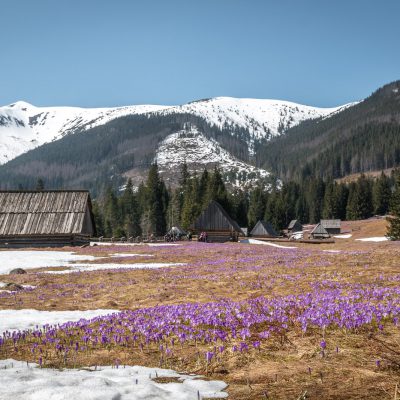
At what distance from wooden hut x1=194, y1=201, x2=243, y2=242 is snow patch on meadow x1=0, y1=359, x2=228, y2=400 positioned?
6809 centimetres

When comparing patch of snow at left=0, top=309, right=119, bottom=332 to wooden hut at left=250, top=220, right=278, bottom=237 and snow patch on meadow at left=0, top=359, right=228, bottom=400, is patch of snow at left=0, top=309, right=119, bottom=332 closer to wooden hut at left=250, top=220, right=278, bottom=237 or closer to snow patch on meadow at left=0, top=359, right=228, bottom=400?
snow patch on meadow at left=0, top=359, right=228, bottom=400

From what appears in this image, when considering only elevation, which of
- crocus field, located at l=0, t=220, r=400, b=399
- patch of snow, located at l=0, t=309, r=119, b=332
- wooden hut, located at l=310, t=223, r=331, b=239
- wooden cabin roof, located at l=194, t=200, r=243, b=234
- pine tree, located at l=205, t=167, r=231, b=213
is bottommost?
wooden hut, located at l=310, t=223, r=331, b=239

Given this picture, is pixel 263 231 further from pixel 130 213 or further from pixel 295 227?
pixel 130 213

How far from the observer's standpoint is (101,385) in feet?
15.5

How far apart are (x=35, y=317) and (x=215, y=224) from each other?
6396cm

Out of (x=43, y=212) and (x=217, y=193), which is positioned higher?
(x=217, y=193)

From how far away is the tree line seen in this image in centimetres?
11419

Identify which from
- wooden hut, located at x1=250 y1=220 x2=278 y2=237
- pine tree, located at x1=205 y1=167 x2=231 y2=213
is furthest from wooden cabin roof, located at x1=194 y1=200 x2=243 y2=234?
wooden hut, located at x1=250 y1=220 x2=278 y2=237

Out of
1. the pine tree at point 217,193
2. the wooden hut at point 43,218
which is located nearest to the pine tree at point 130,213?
the pine tree at point 217,193

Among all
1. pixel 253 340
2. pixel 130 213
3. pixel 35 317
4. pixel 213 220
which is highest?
pixel 130 213

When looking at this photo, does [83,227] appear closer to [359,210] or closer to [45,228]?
[45,228]

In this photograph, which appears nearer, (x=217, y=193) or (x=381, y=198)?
(x=217, y=193)

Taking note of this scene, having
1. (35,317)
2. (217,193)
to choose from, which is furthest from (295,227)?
(35,317)

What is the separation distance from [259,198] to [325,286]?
144 metres
